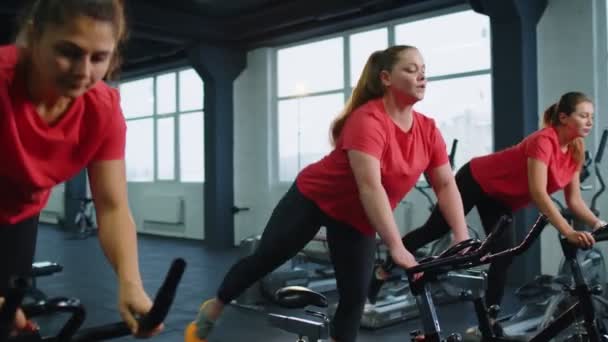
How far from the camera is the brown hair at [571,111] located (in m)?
2.74

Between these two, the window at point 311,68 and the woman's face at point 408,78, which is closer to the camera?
the woman's face at point 408,78

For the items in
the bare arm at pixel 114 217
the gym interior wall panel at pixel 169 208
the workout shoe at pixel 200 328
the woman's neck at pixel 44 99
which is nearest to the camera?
the woman's neck at pixel 44 99

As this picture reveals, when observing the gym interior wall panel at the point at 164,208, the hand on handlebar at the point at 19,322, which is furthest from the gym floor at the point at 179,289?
the hand on handlebar at the point at 19,322

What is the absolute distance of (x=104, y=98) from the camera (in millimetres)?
1151

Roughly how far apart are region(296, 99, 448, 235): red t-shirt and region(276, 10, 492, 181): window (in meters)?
4.06

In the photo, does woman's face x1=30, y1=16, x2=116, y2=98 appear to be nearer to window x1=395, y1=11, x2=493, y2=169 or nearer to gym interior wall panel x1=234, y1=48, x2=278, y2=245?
window x1=395, y1=11, x2=493, y2=169

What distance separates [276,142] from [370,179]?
634 centimetres

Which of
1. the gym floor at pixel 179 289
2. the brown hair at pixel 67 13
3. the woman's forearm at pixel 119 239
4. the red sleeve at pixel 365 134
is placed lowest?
the gym floor at pixel 179 289

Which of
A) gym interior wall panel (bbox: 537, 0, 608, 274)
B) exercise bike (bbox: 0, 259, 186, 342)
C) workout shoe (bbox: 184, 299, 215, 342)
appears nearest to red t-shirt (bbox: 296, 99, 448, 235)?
workout shoe (bbox: 184, 299, 215, 342)

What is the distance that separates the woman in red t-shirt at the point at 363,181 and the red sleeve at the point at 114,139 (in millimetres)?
867

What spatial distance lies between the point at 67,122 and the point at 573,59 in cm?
491

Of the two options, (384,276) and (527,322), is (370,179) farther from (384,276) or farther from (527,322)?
(527,322)

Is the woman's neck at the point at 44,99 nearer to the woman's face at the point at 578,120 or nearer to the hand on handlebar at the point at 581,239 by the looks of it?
the hand on handlebar at the point at 581,239

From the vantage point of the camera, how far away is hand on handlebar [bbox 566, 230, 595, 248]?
2045 millimetres
